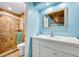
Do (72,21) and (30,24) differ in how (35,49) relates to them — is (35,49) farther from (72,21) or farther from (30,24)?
(72,21)

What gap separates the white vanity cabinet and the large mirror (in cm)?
70

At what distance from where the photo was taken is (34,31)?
274cm

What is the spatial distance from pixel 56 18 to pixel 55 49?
1058mm

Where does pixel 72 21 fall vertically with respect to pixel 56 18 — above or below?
below

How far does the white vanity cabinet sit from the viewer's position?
50.1 inches

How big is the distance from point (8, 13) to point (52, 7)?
217 cm

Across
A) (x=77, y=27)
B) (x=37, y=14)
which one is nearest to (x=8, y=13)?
(x=37, y=14)

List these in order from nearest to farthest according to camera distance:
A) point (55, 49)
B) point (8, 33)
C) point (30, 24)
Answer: point (55, 49) < point (30, 24) < point (8, 33)

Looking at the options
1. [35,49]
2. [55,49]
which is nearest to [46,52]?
[55,49]

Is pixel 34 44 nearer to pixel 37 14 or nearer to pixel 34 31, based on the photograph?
pixel 34 31

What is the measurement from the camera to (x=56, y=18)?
7.78ft

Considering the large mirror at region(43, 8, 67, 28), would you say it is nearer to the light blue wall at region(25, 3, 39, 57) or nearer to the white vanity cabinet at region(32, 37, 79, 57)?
the light blue wall at region(25, 3, 39, 57)

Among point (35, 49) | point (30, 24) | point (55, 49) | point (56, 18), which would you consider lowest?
point (35, 49)

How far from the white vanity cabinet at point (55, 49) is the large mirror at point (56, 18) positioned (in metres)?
0.70
